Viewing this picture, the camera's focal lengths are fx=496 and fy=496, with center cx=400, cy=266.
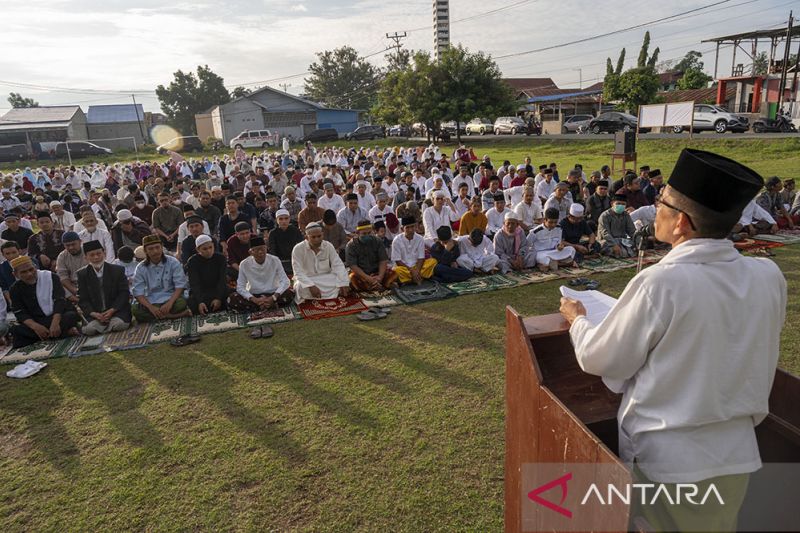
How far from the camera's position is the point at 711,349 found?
4.34 feet

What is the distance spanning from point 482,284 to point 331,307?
6.76 ft

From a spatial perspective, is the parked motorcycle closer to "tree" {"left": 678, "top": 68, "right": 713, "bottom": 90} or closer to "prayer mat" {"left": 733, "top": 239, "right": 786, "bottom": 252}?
"prayer mat" {"left": 733, "top": 239, "right": 786, "bottom": 252}

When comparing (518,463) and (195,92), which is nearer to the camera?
A: (518,463)

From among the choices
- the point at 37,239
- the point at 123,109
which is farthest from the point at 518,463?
the point at 123,109

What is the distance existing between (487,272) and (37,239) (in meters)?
6.93

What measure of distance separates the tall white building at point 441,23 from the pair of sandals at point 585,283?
148ft

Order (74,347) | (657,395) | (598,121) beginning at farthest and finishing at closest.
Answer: (598,121), (74,347), (657,395)

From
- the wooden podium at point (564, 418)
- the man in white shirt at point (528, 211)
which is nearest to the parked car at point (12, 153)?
the man in white shirt at point (528, 211)

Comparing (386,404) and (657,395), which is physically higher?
(657,395)

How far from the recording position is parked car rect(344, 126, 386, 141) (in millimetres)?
36469

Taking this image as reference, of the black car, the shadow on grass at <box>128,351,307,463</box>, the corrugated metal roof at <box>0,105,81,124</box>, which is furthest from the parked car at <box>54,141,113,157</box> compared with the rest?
the shadow on grass at <box>128,351,307,463</box>

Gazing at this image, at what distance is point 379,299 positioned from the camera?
6.34 meters

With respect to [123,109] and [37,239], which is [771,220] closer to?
[37,239]

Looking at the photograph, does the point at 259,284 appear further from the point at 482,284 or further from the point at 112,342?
the point at 482,284
